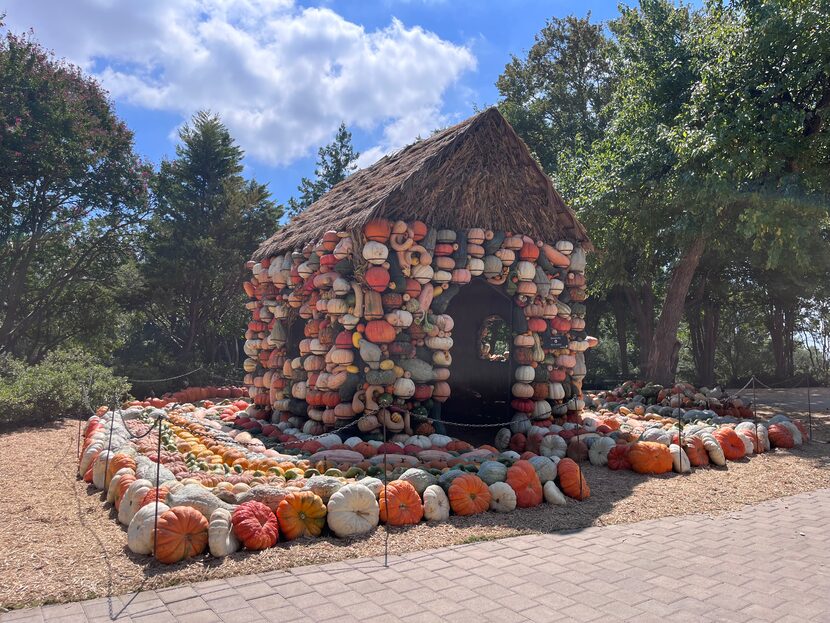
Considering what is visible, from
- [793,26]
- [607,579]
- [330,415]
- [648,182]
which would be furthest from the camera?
[648,182]

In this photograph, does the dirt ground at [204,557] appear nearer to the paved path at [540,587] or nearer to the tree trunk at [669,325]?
the paved path at [540,587]

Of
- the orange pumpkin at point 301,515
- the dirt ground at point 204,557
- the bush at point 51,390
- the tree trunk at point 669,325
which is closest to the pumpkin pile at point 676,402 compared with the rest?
the tree trunk at point 669,325

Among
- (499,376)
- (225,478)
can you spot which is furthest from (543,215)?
(225,478)

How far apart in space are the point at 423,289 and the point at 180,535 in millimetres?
4840

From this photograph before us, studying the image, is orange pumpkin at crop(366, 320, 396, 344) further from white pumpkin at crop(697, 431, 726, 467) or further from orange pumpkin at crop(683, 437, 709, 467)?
white pumpkin at crop(697, 431, 726, 467)

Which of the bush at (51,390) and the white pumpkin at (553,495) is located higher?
the bush at (51,390)

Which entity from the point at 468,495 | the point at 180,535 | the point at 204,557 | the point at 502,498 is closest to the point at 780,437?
the point at 502,498

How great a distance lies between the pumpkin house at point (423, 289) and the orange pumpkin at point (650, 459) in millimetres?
1796

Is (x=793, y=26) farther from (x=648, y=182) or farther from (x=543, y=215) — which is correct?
(x=543, y=215)

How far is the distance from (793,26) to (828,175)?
9.04 ft

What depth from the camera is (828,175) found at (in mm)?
11211

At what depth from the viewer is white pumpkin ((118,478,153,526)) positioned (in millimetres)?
5062

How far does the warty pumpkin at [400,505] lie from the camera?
5258 millimetres

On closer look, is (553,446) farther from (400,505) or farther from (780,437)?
(780,437)
